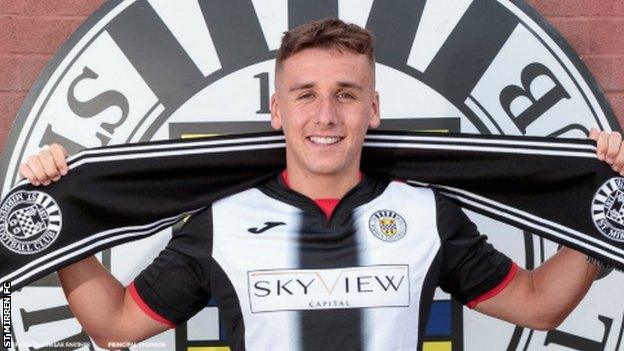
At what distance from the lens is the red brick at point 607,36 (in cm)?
227

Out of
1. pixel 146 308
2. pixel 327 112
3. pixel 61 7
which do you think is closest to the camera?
pixel 327 112

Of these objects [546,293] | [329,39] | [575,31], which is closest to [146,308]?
[329,39]

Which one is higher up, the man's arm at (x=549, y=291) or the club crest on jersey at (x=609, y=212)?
the club crest on jersey at (x=609, y=212)

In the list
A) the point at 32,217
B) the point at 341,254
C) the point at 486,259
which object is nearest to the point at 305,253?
the point at 341,254

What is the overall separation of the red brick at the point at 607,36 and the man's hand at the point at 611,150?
2.12ft

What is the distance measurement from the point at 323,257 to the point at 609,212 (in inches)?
22.7

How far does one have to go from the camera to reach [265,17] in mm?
2207

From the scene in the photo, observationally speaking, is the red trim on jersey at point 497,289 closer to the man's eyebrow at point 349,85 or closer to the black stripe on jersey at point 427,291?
the black stripe on jersey at point 427,291

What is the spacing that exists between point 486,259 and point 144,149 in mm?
711

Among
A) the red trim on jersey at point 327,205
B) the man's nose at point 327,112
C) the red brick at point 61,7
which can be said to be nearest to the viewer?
the man's nose at point 327,112

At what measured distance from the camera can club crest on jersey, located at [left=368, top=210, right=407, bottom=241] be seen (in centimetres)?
168

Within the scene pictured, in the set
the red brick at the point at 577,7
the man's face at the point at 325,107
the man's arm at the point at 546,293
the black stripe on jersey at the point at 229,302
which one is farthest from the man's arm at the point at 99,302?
the red brick at the point at 577,7

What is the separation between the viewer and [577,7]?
7.43 feet

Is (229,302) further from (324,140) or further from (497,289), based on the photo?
(497,289)
